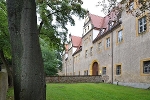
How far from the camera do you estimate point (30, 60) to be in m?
3.20

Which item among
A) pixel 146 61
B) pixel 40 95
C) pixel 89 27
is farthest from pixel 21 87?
pixel 89 27

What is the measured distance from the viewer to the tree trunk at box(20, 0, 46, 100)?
10.2 feet

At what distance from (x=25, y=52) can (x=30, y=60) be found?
0.54 feet

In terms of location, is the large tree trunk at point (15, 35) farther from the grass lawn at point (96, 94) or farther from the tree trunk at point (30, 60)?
the grass lawn at point (96, 94)

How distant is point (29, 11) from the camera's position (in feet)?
10.8

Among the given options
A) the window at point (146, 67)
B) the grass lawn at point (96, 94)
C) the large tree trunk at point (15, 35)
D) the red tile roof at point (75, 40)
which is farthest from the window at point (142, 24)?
the red tile roof at point (75, 40)

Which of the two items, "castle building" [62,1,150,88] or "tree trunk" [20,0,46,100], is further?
"castle building" [62,1,150,88]

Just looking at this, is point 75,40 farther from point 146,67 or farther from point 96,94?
point 96,94

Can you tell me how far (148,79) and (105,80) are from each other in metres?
9.62

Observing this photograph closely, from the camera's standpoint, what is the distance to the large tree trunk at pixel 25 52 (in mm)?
3125

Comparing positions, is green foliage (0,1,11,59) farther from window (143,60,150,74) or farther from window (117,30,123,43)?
window (117,30,123,43)

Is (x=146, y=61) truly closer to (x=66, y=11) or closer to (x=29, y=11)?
(x=66, y=11)

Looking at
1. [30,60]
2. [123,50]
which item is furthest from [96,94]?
[123,50]

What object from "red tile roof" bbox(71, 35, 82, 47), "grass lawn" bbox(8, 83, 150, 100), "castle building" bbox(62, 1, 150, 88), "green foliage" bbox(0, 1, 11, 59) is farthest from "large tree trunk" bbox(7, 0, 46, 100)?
"red tile roof" bbox(71, 35, 82, 47)
